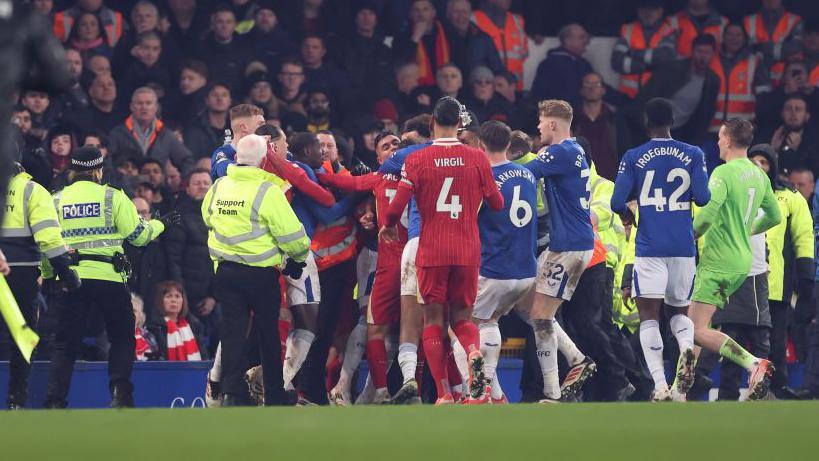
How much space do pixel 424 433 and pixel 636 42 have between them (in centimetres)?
1257

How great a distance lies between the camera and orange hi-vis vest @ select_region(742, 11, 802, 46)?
20.2 m

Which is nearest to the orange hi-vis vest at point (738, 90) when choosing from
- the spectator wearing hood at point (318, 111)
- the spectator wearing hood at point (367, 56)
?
the spectator wearing hood at point (367, 56)

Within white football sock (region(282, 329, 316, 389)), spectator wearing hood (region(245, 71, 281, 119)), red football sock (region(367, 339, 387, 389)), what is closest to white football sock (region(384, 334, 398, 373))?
red football sock (region(367, 339, 387, 389))

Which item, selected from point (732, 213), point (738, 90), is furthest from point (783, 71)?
point (732, 213)

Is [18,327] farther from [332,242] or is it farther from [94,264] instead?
[332,242]

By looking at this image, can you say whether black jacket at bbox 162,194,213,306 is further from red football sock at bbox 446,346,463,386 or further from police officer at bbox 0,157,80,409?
red football sock at bbox 446,346,463,386

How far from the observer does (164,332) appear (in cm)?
1528

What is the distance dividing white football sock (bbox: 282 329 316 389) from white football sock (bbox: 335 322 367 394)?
0.46m

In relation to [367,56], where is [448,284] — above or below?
below

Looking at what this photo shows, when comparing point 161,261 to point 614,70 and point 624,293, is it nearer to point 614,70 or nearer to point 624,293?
point 624,293

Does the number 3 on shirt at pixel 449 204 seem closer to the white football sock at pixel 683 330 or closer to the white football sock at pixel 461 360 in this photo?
the white football sock at pixel 461 360

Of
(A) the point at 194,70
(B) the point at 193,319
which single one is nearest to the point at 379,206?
(B) the point at 193,319

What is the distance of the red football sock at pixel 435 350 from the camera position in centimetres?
1195

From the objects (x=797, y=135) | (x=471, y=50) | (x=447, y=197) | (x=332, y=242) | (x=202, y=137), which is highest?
(x=471, y=50)
